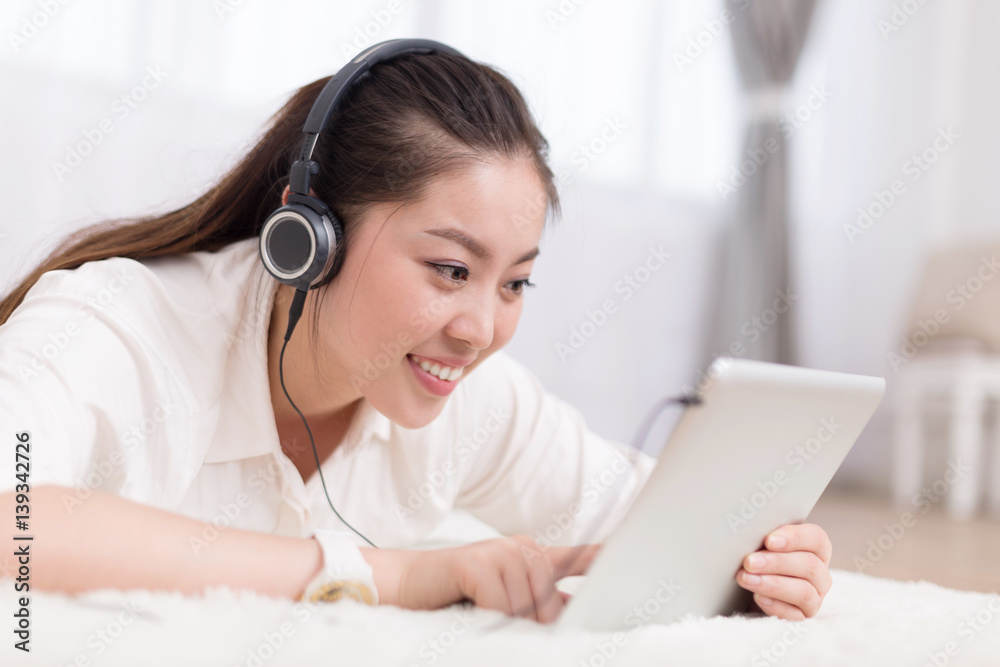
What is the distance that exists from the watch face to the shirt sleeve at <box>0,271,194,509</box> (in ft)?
0.64

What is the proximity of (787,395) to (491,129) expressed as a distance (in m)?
0.53

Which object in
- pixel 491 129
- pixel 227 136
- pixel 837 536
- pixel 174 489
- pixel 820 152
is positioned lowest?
pixel 837 536

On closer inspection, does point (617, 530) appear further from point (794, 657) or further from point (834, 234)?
point (834, 234)

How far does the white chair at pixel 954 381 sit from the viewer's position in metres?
2.59

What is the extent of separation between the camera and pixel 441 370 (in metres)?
0.92

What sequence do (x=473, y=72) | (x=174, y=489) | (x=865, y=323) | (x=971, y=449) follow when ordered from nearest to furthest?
1. (x=174, y=489)
2. (x=473, y=72)
3. (x=971, y=449)
4. (x=865, y=323)

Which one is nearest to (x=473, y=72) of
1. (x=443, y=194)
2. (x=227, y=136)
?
(x=443, y=194)

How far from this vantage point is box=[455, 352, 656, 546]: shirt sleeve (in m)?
1.19

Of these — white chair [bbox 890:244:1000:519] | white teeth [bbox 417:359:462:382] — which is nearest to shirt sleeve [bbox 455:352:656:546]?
white teeth [bbox 417:359:462:382]

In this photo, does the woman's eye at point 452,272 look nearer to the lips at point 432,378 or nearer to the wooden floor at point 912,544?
the lips at point 432,378

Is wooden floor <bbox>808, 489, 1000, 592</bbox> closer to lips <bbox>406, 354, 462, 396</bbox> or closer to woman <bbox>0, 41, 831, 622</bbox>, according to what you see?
woman <bbox>0, 41, 831, 622</bbox>

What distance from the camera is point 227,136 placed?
1.98m

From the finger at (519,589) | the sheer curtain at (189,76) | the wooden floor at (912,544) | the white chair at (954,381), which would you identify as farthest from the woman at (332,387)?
the white chair at (954,381)

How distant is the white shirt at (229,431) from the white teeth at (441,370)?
175 millimetres
